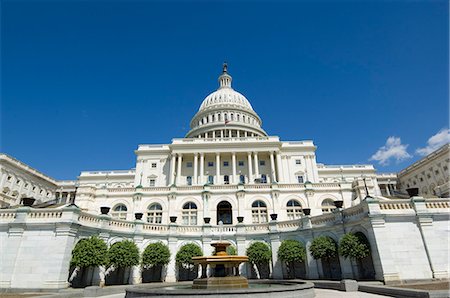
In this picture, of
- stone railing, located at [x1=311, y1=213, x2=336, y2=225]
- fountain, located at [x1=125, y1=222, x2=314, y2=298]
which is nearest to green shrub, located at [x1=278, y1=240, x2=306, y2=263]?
stone railing, located at [x1=311, y1=213, x2=336, y2=225]

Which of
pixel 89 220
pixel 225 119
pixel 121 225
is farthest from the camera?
pixel 225 119

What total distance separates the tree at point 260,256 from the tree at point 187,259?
212 inches

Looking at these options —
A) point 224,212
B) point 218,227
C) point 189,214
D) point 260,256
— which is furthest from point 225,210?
point 260,256

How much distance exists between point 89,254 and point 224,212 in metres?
24.2

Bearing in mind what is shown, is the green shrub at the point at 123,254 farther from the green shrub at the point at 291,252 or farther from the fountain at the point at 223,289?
the green shrub at the point at 291,252

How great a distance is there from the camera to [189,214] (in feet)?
132

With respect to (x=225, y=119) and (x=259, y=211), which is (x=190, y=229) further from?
(x=225, y=119)

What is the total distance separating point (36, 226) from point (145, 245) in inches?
403

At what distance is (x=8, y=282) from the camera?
18781mm

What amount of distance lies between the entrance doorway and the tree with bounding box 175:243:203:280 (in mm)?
13848

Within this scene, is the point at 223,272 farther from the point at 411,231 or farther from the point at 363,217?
the point at 411,231

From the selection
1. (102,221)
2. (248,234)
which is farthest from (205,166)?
(102,221)

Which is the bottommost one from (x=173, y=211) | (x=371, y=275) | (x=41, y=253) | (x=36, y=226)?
(x=371, y=275)

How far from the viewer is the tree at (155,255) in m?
25.1
